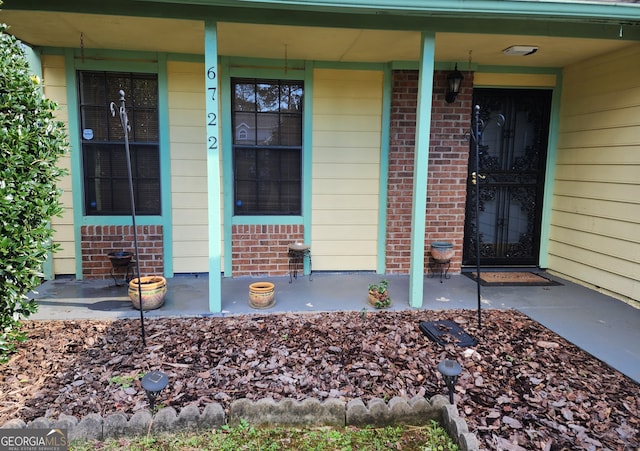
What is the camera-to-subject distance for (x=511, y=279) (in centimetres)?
476

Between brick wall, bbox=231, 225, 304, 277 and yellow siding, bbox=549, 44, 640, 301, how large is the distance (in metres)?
3.27

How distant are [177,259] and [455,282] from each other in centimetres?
329

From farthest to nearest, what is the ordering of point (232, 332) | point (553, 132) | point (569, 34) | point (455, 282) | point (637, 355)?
point (553, 132), point (455, 282), point (569, 34), point (232, 332), point (637, 355)

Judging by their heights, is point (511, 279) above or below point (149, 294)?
below

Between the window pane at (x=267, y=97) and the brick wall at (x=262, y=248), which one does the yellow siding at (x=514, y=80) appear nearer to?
the window pane at (x=267, y=97)

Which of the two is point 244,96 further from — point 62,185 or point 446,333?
point 446,333

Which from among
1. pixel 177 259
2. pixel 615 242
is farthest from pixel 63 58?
pixel 615 242

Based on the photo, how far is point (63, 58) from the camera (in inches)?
167

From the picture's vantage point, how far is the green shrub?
246 cm

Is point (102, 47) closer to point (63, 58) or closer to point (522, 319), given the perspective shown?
point (63, 58)

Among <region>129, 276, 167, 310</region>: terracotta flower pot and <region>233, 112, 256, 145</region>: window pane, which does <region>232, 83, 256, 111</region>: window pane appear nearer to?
<region>233, 112, 256, 145</region>: window pane

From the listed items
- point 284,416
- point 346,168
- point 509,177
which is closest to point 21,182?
point 284,416

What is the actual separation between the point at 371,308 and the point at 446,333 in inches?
30.3

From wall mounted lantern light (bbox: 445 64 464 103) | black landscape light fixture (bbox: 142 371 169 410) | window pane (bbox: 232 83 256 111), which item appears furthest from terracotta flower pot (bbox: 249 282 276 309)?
wall mounted lantern light (bbox: 445 64 464 103)
